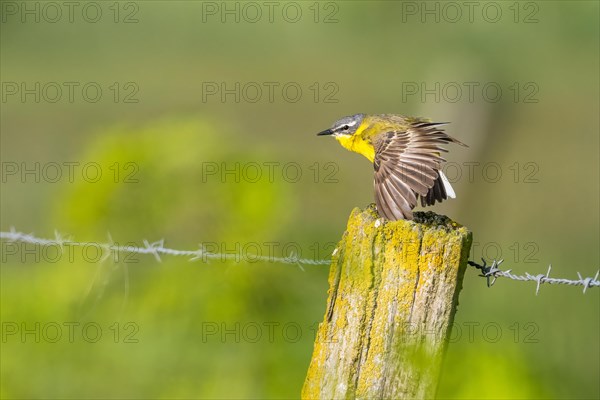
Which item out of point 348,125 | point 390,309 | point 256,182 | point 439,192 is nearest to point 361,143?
point 348,125

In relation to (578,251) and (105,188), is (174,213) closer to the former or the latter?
(105,188)

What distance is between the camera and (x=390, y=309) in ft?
10.1

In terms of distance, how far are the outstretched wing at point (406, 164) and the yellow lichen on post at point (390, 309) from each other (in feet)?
1.73

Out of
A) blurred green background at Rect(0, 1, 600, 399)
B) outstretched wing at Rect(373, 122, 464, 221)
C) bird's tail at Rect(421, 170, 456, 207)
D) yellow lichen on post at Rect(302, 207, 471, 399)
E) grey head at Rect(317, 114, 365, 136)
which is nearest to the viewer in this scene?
yellow lichen on post at Rect(302, 207, 471, 399)

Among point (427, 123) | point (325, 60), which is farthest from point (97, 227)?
point (325, 60)

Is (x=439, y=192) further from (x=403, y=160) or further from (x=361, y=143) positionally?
(x=361, y=143)

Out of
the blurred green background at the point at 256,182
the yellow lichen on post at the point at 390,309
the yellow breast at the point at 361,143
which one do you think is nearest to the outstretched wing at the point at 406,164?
the yellow breast at the point at 361,143

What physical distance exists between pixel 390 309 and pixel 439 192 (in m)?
1.69

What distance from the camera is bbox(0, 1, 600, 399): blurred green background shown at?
19.5 ft

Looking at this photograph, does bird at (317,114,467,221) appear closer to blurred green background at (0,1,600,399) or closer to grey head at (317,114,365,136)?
grey head at (317,114,365,136)

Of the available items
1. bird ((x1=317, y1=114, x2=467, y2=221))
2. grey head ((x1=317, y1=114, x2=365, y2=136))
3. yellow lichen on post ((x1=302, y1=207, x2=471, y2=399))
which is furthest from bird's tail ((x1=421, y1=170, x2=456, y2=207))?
yellow lichen on post ((x1=302, y1=207, x2=471, y2=399))

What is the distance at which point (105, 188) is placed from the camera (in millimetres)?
6496

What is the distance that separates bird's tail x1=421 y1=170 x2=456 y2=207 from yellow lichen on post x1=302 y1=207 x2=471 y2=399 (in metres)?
1.42

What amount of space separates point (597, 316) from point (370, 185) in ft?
31.6
